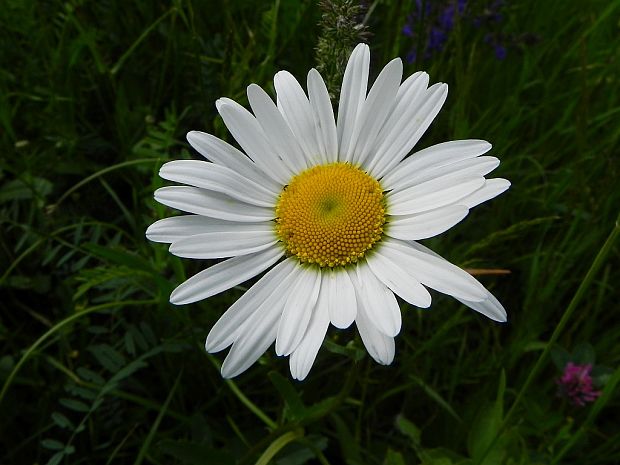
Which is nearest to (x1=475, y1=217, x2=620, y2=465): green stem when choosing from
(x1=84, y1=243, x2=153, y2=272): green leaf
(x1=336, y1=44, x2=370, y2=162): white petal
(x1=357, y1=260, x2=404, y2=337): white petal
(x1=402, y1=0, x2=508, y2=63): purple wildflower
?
(x1=357, y1=260, x2=404, y2=337): white petal

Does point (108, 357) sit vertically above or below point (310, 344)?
below

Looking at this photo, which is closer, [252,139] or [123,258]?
[252,139]

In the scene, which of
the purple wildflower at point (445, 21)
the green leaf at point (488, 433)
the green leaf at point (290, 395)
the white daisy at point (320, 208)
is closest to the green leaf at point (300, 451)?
the green leaf at point (290, 395)

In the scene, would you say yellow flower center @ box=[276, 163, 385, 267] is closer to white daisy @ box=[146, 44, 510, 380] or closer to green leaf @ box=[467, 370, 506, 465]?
white daisy @ box=[146, 44, 510, 380]

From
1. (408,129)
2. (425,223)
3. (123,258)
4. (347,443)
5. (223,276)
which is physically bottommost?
(347,443)

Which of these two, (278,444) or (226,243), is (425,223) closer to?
(226,243)

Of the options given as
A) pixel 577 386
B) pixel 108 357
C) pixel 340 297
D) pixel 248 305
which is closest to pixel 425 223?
pixel 340 297

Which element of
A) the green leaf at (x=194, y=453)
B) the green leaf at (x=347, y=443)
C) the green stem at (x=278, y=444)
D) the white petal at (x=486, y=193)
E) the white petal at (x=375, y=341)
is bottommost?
the green leaf at (x=347, y=443)

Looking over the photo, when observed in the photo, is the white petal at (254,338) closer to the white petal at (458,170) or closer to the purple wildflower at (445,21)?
the white petal at (458,170)

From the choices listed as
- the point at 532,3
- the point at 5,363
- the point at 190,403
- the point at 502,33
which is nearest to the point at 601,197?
the point at 502,33
